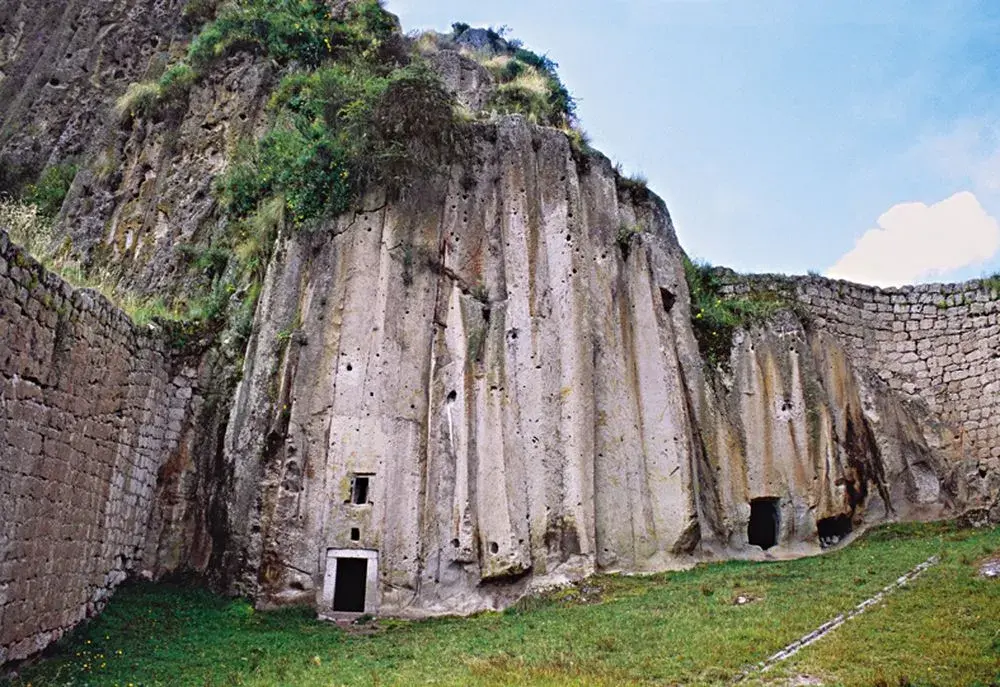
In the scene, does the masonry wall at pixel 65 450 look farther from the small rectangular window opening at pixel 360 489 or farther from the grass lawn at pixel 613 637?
the small rectangular window opening at pixel 360 489

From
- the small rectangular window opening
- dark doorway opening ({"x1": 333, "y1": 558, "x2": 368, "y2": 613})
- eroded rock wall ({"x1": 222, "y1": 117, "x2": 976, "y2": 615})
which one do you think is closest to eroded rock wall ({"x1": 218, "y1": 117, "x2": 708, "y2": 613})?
eroded rock wall ({"x1": 222, "y1": 117, "x2": 976, "y2": 615})

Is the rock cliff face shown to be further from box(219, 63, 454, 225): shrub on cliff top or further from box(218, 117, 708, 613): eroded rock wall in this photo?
box(219, 63, 454, 225): shrub on cliff top

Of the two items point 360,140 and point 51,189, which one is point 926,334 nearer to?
point 360,140

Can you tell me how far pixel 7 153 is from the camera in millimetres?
25531

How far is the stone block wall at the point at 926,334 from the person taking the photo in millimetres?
21328

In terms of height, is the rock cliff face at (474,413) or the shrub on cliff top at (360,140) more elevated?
the shrub on cliff top at (360,140)

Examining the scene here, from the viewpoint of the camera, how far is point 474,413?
16641 mm

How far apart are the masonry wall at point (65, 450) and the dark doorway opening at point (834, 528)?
12136 millimetres

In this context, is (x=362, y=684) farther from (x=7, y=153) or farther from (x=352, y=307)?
(x=7, y=153)

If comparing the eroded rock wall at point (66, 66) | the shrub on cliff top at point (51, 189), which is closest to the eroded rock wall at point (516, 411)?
the shrub on cliff top at point (51, 189)

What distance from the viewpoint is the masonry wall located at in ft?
35.1

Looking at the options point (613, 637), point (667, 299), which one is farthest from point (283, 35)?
point (613, 637)

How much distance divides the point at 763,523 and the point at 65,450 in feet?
41.4

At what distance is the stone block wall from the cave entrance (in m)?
10.4
